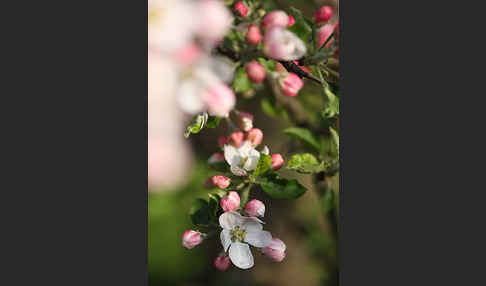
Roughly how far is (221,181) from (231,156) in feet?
0.29

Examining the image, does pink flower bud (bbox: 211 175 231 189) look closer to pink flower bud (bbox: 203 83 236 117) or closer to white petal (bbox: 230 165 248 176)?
white petal (bbox: 230 165 248 176)

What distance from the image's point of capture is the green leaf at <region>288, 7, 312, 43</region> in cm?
147

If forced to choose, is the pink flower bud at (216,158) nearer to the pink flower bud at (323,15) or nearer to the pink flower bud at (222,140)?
the pink flower bud at (222,140)

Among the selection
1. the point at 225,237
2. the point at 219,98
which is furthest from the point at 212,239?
the point at 219,98

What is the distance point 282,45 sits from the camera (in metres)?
1.41

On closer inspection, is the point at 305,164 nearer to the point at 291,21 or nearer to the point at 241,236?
the point at 241,236

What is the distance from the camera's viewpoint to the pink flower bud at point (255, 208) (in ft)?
4.80

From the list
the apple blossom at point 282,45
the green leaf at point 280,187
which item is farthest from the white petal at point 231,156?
the apple blossom at point 282,45

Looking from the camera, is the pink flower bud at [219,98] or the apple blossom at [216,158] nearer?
the pink flower bud at [219,98]

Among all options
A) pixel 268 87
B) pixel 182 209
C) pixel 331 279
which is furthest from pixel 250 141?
pixel 331 279

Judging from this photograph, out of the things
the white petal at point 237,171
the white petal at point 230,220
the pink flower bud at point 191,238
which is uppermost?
the white petal at point 237,171

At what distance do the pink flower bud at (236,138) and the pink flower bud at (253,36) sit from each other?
0.96 ft

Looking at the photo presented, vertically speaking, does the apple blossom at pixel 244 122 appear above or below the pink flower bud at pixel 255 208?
above

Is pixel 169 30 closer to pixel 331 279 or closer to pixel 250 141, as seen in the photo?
pixel 250 141
